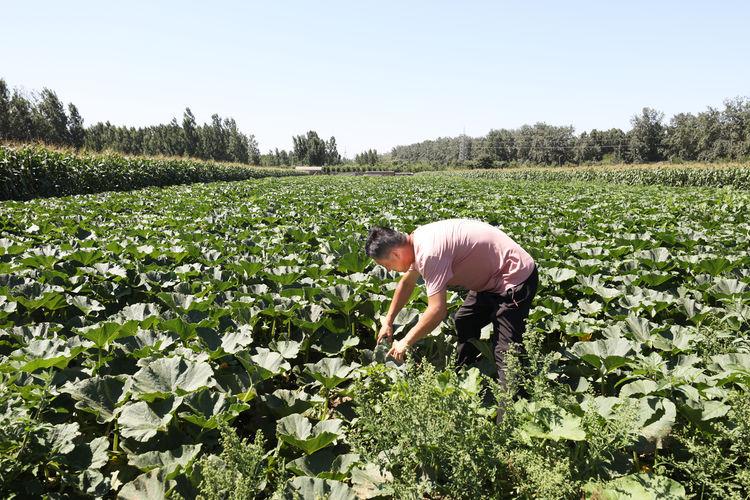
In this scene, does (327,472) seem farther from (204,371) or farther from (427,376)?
(204,371)

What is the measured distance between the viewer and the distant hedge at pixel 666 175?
29.5 m

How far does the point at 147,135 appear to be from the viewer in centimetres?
7462

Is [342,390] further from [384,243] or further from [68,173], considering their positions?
[68,173]

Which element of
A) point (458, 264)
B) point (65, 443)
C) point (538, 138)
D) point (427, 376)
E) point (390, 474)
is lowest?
point (390, 474)

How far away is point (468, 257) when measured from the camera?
A: 133 inches

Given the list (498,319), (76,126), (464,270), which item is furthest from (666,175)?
(76,126)

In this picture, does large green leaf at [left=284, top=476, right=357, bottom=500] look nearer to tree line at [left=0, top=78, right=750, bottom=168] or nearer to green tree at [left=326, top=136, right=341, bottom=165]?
tree line at [left=0, top=78, right=750, bottom=168]

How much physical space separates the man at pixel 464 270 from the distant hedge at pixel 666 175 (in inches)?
1283

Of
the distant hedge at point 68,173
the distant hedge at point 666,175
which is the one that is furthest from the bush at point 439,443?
the distant hedge at point 666,175

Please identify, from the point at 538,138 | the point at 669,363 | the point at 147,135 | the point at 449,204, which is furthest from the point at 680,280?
the point at 538,138

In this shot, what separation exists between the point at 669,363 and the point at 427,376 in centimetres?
194

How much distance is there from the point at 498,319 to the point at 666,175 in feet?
126

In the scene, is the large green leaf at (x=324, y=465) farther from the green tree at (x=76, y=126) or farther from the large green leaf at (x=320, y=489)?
the green tree at (x=76, y=126)

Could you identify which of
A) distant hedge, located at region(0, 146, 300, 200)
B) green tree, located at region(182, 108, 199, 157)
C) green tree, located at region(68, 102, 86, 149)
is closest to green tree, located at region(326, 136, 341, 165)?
green tree, located at region(182, 108, 199, 157)
